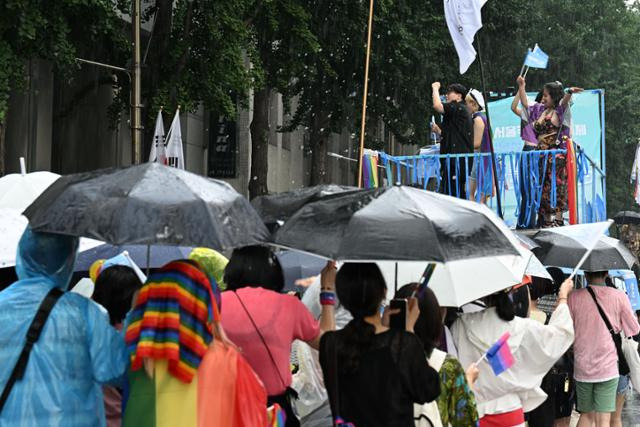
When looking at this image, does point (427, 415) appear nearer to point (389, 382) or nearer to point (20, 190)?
point (389, 382)

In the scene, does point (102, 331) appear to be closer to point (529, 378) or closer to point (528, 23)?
point (529, 378)

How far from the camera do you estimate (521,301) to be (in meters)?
7.68

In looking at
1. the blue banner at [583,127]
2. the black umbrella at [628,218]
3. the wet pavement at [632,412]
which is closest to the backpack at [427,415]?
the wet pavement at [632,412]

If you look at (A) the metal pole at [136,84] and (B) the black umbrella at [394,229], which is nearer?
(B) the black umbrella at [394,229]

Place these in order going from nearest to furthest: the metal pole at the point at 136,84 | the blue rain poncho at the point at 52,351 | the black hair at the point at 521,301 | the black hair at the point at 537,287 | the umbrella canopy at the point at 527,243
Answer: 1. the blue rain poncho at the point at 52,351
2. the black hair at the point at 521,301
3. the umbrella canopy at the point at 527,243
4. the black hair at the point at 537,287
5. the metal pole at the point at 136,84

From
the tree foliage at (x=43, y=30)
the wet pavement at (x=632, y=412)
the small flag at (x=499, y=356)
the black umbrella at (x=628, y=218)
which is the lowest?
the wet pavement at (x=632, y=412)

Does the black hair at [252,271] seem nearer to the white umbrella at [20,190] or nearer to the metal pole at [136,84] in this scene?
the white umbrella at [20,190]

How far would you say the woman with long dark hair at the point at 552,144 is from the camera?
529 inches

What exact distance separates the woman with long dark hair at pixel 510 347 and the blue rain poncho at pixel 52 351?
3.16 m

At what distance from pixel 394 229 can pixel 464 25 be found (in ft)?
29.9

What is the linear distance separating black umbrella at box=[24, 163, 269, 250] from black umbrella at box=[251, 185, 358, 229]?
1.34m

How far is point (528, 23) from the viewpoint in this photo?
102 feet

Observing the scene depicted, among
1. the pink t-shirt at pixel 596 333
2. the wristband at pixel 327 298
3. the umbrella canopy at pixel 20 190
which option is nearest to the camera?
the wristband at pixel 327 298

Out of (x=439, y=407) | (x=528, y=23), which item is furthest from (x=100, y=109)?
(x=439, y=407)
